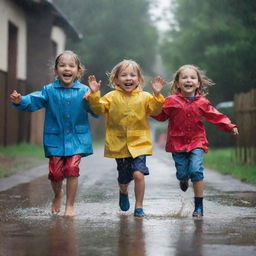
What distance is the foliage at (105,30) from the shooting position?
3997cm

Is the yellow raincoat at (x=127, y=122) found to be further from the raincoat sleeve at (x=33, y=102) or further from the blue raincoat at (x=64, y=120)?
the raincoat sleeve at (x=33, y=102)

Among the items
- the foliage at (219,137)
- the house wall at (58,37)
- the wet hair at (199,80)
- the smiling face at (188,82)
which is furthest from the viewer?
the house wall at (58,37)

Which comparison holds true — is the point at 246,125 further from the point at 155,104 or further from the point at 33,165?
the point at 155,104

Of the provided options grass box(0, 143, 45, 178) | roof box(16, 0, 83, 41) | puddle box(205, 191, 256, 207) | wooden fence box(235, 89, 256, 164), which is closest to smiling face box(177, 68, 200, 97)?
puddle box(205, 191, 256, 207)

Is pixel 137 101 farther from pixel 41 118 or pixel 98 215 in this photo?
pixel 41 118

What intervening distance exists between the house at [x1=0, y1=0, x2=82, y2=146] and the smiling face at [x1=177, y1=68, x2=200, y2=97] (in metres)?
12.5

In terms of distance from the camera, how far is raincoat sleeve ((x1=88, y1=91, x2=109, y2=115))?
696 cm

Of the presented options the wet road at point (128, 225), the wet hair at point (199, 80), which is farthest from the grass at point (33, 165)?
the wet hair at point (199, 80)

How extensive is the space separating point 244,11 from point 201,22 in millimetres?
17738


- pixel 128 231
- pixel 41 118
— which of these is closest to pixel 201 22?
pixel 41 118

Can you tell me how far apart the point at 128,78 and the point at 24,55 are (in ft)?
54.6

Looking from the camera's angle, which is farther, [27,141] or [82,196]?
[27,141]

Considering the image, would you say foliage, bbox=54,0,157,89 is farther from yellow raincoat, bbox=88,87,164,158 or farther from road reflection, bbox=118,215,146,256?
road reflection, bbox=118,215,146,256

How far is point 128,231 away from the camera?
18.9ft
